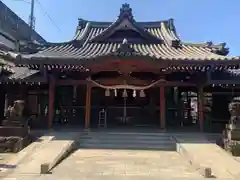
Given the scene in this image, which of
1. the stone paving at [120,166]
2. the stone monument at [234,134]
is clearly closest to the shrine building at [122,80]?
the stone monument at [234,134]

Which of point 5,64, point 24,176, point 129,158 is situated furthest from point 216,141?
point 5,64

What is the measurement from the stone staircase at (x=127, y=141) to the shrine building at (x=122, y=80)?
1.23m

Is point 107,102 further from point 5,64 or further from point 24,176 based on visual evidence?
point 24,176

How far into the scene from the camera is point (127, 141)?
40.5ft

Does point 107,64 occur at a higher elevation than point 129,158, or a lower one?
higher

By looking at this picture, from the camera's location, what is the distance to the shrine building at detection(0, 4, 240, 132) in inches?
529

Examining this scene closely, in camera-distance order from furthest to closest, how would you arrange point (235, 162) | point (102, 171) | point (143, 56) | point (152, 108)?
point (152, 108)
point (143, 56)
point (235, 162)
point (102, 171)

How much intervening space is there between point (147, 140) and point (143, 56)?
3724 millimetres

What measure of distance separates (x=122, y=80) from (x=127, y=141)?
3423 mm

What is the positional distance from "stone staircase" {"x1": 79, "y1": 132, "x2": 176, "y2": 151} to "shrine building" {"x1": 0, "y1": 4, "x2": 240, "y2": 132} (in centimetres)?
123

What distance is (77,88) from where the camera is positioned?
16812 millimetres

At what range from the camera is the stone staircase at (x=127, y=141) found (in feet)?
39.1

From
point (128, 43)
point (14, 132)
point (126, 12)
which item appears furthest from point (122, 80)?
point (14, 132)

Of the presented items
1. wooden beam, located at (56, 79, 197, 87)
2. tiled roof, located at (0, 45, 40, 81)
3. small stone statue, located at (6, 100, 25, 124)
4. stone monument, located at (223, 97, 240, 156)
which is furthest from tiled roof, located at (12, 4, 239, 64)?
stone monument, located at (223, 97, 240, 156)
